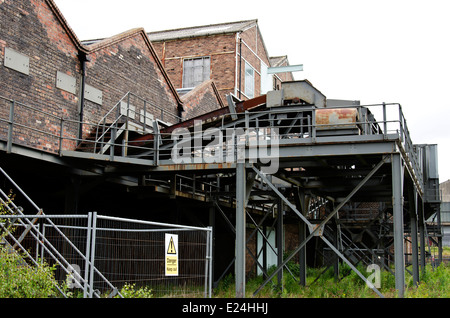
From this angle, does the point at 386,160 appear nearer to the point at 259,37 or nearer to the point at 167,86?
the point at 167,86

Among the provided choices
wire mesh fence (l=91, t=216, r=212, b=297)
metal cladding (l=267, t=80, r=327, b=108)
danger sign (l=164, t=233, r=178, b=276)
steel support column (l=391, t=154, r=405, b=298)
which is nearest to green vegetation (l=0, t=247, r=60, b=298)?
wire mesh fence (l=91, t=216, r=212, b=297)

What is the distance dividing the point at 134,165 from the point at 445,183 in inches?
2296

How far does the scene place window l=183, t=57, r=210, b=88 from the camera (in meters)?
30.0

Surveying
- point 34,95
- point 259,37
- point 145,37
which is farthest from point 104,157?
point 259,37

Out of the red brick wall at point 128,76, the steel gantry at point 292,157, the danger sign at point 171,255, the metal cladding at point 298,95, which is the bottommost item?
the danger sign at point 171,255

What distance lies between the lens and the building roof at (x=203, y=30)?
3006 centimetres

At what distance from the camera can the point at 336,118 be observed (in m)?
13.2

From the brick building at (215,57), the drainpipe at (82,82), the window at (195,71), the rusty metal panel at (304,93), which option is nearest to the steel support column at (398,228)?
the rusty metal panel at (304,93)

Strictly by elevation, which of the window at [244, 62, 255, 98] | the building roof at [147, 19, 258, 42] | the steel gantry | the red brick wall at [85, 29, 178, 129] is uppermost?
the building roof at [147, 19, 258, 42]

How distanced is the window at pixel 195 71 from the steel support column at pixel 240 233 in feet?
57.6

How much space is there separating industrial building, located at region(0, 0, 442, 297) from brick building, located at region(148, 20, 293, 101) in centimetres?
754

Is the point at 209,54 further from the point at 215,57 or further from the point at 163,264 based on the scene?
the point at 163,264

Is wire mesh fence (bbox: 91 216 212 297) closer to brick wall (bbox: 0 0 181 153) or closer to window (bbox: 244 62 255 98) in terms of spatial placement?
brick wall (bbox: 0 0 181 153)

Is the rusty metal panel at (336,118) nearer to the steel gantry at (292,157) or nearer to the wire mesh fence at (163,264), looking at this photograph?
the steel gantry at (292,157)
